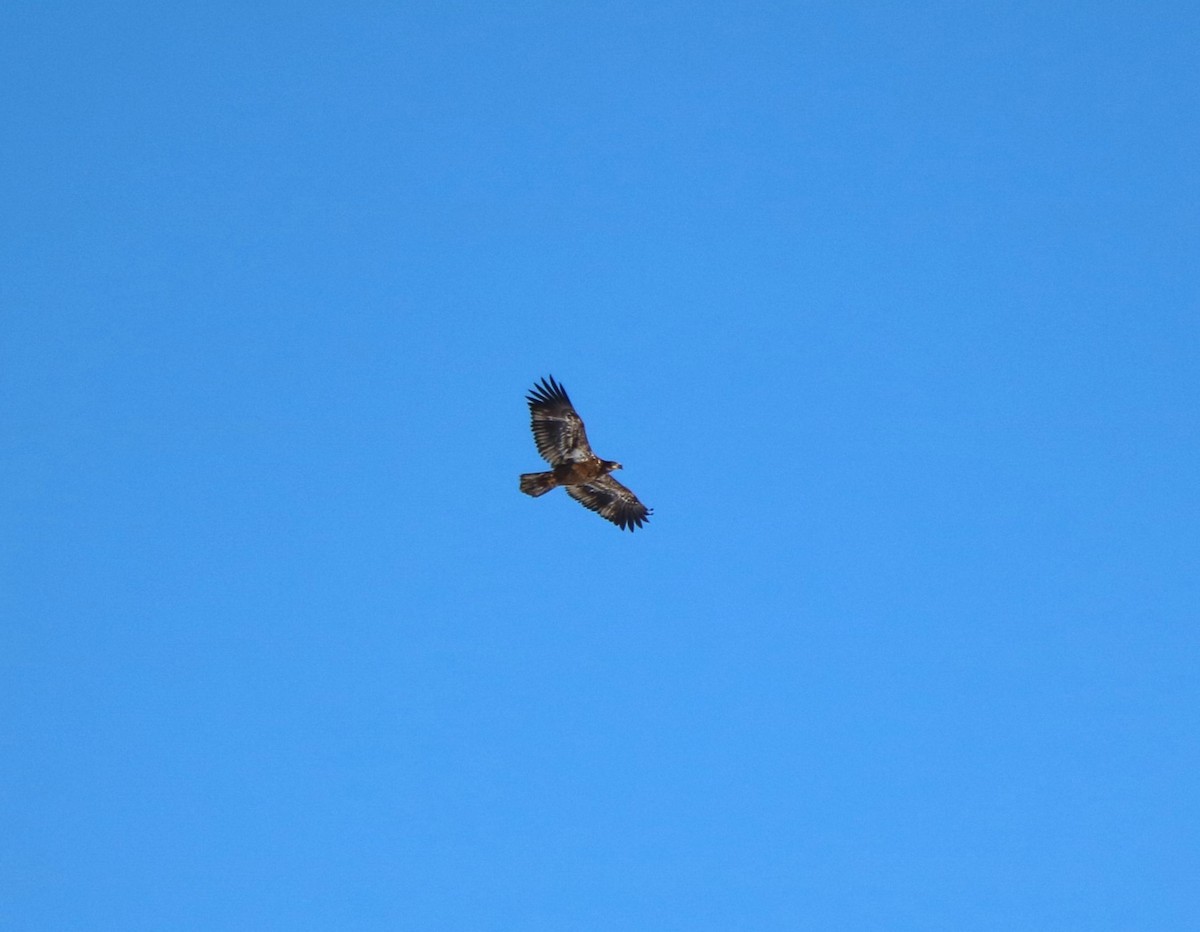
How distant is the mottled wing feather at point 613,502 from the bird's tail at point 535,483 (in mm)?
2340

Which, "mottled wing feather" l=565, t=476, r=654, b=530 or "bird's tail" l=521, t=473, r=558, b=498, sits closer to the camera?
"bird's tail" l=521, t=473, r=558, b=498

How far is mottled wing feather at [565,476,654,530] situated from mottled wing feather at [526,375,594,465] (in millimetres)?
1851

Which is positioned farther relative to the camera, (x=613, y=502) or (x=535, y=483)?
(x=613, y=502)

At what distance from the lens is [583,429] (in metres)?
44.8

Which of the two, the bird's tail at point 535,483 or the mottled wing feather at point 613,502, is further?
the mottled wing feather at point 613,502

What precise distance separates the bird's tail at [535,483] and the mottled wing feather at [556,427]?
84cm

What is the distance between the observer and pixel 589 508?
47.2 metres

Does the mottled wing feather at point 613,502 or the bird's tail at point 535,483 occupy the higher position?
the mottled wing feather at point 613,502

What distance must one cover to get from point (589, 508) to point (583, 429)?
3.14m

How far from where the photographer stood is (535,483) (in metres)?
44.2

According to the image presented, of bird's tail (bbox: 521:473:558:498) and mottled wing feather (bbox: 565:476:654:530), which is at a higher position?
mottled wing feather (bbox: 565:476:654:530)

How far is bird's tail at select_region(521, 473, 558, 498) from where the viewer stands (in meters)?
44.1

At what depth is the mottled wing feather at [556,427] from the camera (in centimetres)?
4484

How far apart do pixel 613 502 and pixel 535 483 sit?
12.0ft
